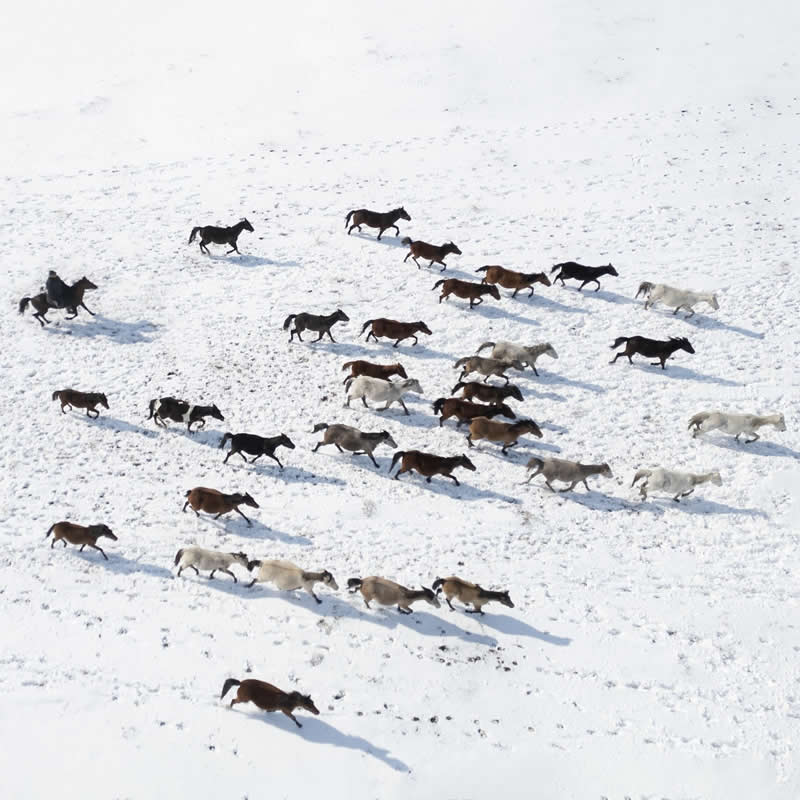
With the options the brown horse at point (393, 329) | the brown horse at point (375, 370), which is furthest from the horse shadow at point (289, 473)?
the brown horse at point (393, 329)

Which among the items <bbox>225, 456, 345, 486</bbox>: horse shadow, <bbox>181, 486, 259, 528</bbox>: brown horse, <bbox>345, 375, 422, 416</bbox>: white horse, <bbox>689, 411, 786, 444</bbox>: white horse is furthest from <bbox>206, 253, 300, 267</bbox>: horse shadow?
<bbox>689, 411, 786, 444</bbox>: white horse

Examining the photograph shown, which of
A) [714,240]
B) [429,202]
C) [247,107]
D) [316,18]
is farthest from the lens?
[316,18]

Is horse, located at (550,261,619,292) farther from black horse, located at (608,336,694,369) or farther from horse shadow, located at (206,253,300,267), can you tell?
horse shadow, located at (206,253,300,267)

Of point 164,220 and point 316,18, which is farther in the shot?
point 316,18

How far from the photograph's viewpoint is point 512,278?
81.6 ft

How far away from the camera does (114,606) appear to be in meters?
15.1

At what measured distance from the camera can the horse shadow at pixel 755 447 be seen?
64.5 feet

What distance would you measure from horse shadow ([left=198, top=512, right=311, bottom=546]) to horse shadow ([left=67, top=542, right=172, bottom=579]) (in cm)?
152

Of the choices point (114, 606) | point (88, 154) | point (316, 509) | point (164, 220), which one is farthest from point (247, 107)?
point (114, 606)

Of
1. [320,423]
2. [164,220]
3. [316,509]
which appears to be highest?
[164,220]

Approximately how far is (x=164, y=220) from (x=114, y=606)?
17.0 meters

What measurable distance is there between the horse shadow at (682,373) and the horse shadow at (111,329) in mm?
12162

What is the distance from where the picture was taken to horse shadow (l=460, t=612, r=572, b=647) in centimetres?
1491

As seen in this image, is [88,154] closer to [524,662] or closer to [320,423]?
[320,423]
